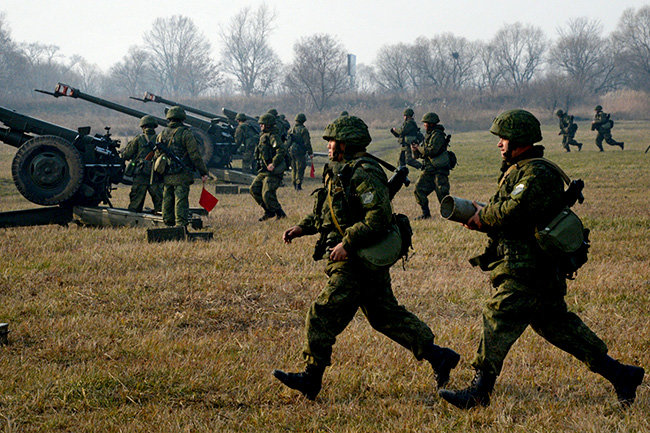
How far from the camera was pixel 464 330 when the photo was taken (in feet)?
17.7

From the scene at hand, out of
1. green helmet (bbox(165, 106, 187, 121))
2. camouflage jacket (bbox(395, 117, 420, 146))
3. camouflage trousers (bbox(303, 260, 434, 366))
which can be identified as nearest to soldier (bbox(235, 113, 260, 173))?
camouflage jacket (bbox(395, 117, 420, 146))

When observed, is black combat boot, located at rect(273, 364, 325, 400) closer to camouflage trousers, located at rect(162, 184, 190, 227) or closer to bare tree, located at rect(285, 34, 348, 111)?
camouflage trousers, located at rect(162, 184, 190, 227)

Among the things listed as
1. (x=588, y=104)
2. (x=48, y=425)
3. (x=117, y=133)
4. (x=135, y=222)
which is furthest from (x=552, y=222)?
(x=588, y=104)

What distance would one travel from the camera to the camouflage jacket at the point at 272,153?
37.6 feet

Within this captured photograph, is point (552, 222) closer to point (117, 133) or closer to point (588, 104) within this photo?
point (117, 133)

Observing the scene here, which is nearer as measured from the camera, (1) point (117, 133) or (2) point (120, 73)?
(1) point (117, 133)

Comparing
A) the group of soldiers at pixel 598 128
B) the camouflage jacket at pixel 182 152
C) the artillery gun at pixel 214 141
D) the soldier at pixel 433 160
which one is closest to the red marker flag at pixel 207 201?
the camouflage jacket at pixel 182 152

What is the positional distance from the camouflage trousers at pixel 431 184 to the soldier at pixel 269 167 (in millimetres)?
2315

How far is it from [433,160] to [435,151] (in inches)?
7.2

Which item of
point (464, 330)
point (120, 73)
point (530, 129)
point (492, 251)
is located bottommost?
point (464, 330)

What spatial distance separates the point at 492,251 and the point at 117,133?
4189 cm

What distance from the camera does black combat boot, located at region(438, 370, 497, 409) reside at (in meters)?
3.89

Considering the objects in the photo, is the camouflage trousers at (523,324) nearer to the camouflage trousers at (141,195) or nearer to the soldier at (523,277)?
the soldier at (523,277)

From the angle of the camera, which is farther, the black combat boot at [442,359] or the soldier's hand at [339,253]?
the black combat boot at [442,359]
